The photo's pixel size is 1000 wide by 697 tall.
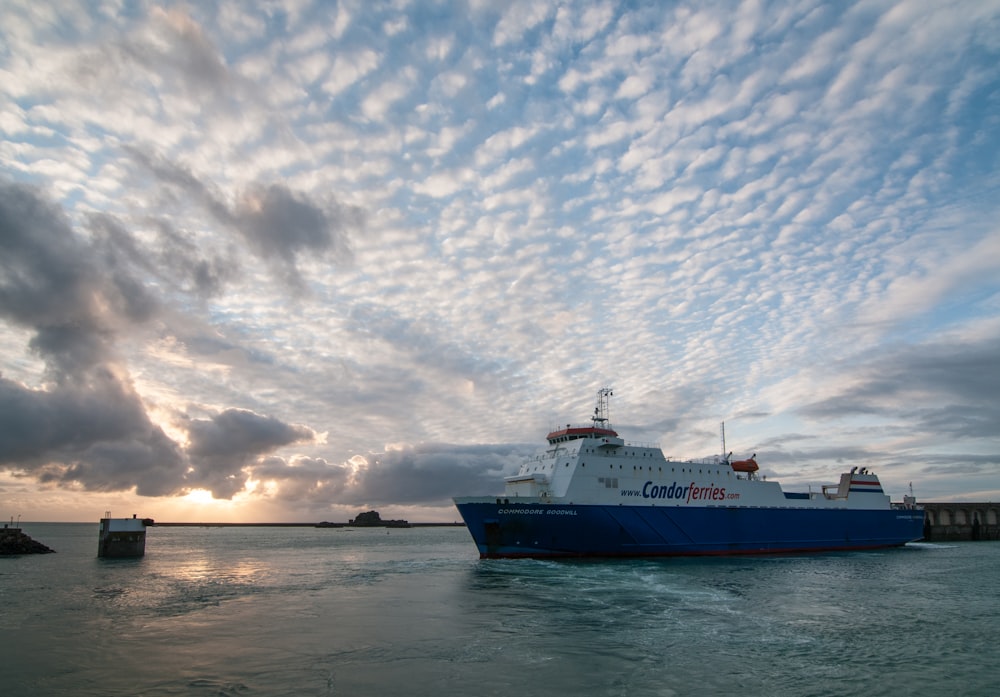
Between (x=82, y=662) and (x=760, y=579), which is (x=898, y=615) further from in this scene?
(x=82, y=662)

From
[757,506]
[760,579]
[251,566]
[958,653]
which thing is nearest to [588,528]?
[760,579]

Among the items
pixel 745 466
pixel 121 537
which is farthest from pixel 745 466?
pixel 121 537

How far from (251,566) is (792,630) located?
117 feet

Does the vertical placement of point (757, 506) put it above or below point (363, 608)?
above

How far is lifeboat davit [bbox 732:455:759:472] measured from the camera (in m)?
44.1

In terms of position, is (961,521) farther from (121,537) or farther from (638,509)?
(121,537)

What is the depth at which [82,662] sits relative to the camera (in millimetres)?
13055

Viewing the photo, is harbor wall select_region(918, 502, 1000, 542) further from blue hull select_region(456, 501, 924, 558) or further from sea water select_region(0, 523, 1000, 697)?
sea water select_region(0, 523, 1000, 697)

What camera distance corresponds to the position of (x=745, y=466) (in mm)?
44500

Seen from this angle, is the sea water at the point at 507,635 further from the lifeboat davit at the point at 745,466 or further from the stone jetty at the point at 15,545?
the stone jetty at the point at 15,545

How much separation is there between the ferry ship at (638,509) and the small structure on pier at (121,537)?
28.0 metres

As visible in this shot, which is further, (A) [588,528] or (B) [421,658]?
(A) [588,528]

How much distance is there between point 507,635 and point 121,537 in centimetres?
4211

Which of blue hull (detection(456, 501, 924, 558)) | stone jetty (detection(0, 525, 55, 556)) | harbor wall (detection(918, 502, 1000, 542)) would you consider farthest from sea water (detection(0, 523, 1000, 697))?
harbor wall (detection(918, 502, 1000, 542))
